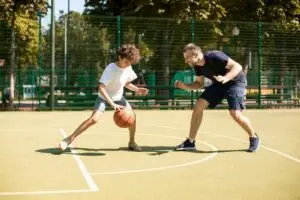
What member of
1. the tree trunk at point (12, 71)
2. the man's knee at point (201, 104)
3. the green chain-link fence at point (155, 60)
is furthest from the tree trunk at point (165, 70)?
the man's knee at point (201, 104)

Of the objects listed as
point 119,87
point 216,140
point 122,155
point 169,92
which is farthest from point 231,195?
point 169,92

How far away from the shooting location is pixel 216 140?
29.8ft

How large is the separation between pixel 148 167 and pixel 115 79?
71.0 inches

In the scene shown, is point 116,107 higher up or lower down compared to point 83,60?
lower down

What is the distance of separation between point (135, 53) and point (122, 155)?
1.53 meters

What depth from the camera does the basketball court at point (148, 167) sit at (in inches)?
190

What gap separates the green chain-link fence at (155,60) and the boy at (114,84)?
939 cm

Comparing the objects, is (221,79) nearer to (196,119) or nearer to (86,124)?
(196,119)

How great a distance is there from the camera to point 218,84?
778cm

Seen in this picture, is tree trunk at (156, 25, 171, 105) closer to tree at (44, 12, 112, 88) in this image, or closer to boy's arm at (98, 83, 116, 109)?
tree at (44, 12, 112, 88)

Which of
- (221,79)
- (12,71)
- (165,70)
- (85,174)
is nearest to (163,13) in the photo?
(165,70)

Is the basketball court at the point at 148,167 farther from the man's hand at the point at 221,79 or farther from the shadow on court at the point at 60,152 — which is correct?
the man's hand at the point at 221,79

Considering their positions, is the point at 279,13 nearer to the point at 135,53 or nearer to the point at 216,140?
the point at 216,140

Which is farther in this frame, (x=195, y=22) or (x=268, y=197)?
(x=195, y=22)
